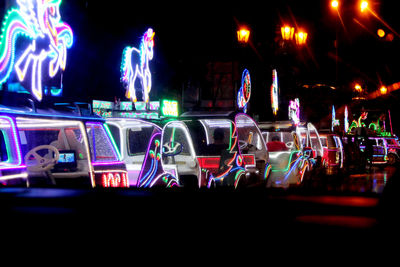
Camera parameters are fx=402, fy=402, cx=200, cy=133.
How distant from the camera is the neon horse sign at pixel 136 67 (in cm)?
1274

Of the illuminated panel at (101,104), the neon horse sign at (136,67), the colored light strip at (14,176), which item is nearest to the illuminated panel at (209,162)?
the colored light strip at (14,176)

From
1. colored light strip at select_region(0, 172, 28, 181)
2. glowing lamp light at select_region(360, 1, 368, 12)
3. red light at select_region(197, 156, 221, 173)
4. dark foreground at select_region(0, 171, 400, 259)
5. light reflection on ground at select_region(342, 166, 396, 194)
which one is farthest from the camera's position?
glowing lamp light at select_region(360, 1, 368, 12)

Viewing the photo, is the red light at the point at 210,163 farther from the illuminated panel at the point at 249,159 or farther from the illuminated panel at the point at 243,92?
the illuminated panel at the point at 243,92

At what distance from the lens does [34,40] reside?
794 centimetres

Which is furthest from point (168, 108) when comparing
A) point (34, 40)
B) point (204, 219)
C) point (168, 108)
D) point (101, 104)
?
point (204, 219)

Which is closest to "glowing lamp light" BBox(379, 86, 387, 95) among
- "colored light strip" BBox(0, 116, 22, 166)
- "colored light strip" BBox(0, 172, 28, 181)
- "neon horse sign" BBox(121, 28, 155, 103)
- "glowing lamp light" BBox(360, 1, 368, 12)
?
"glowing lamp light" BBox(360, 1, 368, 12)

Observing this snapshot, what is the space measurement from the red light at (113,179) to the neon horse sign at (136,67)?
698 cm

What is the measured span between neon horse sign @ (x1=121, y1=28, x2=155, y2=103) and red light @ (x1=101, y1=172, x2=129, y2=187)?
6977 mm

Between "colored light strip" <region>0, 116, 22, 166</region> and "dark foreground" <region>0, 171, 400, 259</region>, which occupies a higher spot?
"colored light strip" <region>0, 116, 22, 166</region>

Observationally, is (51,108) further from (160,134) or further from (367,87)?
(367,87)

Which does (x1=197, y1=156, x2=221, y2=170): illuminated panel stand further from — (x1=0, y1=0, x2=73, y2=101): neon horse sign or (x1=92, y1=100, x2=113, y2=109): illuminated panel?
(x1=92, y1=100, x2=113, y2=109): illuminated panel

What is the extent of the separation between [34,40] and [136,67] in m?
5.47

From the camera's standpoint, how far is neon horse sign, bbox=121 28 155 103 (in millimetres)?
12742

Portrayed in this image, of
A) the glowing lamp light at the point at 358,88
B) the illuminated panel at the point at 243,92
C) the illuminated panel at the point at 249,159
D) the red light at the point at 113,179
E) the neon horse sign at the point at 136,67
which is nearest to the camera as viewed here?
the red light at the point at 113,179
